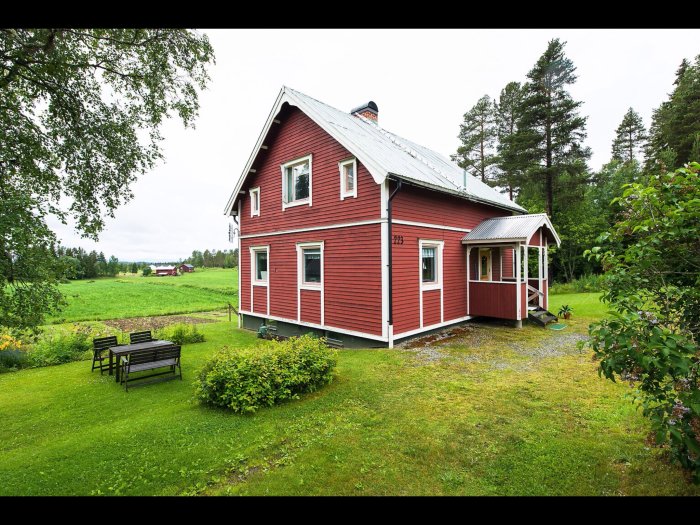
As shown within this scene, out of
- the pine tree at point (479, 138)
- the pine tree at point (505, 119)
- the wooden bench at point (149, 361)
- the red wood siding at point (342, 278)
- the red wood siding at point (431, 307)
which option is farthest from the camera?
the pine tree at point (479, 138)

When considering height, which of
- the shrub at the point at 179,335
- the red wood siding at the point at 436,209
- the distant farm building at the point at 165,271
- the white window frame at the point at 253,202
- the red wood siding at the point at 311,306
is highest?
the white window frame at the point at 253,202

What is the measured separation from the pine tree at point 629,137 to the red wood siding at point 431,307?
4000 cm

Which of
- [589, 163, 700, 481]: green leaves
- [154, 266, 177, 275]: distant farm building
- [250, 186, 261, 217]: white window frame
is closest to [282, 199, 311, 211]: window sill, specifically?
[250, 186, 261, 217]: white window frame

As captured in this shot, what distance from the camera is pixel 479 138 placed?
35.1m

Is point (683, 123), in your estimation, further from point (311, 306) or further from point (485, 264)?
point (311, 306)

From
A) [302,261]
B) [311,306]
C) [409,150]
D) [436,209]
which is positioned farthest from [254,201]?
[436,209]

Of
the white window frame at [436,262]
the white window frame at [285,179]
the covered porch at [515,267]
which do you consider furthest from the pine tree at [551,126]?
the white window frame at [285,179]

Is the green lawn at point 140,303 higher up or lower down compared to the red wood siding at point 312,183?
lower down

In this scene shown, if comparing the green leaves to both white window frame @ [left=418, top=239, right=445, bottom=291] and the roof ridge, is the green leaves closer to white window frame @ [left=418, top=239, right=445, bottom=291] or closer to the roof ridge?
white window frame @ [left=418, top=239, right=445, bottom=291]

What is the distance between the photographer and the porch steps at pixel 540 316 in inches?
492

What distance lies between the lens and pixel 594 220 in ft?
85.9

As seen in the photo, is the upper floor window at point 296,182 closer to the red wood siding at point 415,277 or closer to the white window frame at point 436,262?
the red wood siding at point 415,277

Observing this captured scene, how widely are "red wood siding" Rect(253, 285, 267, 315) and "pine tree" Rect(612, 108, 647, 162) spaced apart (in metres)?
43.3
